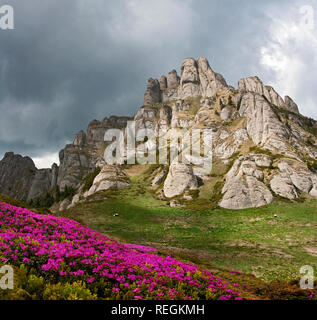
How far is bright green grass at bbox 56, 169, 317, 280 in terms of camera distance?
2514cm

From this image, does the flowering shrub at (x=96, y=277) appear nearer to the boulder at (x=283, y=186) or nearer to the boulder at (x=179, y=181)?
the boulder at (x=283, y=186)

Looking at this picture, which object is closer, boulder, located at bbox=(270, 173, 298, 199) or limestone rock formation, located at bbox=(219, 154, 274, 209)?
limestone rock formation, located at bbox=(219, 154, 274, 209)

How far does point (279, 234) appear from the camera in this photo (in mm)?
38062

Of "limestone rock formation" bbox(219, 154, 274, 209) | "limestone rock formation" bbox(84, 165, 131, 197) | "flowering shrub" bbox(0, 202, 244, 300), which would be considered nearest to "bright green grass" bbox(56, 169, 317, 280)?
"limestone rock formation" bbox(219, 154, 274, 209)

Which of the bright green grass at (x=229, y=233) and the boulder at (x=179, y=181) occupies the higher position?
the boulder at (x=179, y=181)

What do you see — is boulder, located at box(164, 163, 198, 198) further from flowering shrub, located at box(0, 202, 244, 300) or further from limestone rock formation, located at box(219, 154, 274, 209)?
flowering shrub, located at box(0, 202, 244, 300)

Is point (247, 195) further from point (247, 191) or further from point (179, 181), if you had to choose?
point (179, 181)

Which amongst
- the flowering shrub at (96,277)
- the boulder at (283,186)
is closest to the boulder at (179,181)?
the boulder at (283,186)

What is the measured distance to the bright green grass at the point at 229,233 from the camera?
2514 centimetres

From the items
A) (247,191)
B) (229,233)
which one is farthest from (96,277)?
(247,191)

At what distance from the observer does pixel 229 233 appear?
40.4m
